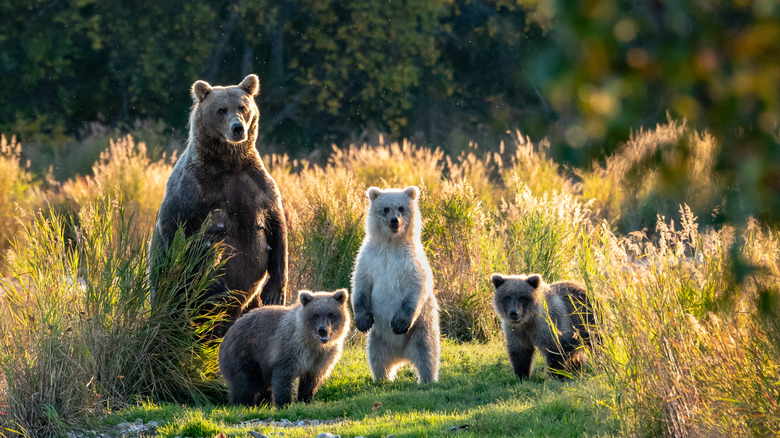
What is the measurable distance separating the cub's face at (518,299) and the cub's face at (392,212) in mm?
902

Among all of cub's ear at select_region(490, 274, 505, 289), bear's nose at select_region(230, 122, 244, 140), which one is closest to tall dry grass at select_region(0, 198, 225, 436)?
bear's nose at select_region(230, 122, 244, 140)

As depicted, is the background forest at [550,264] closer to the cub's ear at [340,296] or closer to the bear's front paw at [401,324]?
the bear's front paw at [401,324]

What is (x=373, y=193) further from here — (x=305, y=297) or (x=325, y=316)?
(x=325, y=316)

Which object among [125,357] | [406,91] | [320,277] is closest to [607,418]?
[125,357]

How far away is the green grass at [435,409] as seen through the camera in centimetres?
574

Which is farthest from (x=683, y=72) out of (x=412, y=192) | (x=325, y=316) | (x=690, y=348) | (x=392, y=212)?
(x=412, y=192)

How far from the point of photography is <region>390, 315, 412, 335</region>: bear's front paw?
7.64 meters

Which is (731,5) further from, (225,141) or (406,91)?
(406,91)

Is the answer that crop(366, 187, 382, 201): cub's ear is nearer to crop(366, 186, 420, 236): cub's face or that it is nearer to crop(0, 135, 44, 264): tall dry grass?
crop(366, 186, 420, 236): cub's face

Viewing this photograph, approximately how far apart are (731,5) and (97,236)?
19.4 feet

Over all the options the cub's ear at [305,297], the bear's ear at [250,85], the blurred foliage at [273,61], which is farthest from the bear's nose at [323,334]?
the blurred foliage at [273,61]

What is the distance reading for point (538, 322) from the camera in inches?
294

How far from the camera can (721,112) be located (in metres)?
1.82

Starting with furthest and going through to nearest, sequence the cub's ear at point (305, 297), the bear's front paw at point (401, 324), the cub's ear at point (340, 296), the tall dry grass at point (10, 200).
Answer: the tall dry grass at point (10, 200)
the bear's front paw at point (401, 324)
the cub's ear at point (340, 296)
the cub's ear at point (305, 297)
